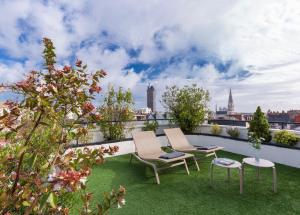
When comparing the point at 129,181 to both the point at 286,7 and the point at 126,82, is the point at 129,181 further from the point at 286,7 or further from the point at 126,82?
Result: the point at 286,7

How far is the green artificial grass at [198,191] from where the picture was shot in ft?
11.9

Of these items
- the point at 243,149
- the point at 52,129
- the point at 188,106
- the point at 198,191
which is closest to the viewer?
the point at 52,129

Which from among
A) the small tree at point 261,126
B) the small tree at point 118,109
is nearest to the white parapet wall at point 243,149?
the small tree at point 261,126

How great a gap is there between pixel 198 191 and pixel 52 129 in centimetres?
367

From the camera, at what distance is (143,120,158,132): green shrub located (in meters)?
9.31

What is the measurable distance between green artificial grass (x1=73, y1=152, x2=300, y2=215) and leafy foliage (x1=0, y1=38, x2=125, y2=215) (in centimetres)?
257

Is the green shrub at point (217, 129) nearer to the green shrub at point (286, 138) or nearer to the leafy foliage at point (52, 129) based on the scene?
the green shrub at point (286, 138)

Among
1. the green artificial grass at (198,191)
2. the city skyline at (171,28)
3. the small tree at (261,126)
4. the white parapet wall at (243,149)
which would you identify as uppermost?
the city skyline at (171,28)

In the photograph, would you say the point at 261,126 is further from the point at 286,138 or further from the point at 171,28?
the point at 171,28

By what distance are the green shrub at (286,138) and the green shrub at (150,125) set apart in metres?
4.61

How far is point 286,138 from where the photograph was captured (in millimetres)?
6320

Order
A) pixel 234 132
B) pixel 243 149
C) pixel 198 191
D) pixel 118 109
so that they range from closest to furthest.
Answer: pixel 198 191
pixel 243 149
pixel 234 132
pixel 118 109

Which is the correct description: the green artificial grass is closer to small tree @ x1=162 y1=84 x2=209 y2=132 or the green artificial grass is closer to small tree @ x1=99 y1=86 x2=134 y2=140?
small tree @ x1=99 y1=86 x2=134 y2=140

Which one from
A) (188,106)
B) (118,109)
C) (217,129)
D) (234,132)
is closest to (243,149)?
(234,132)
